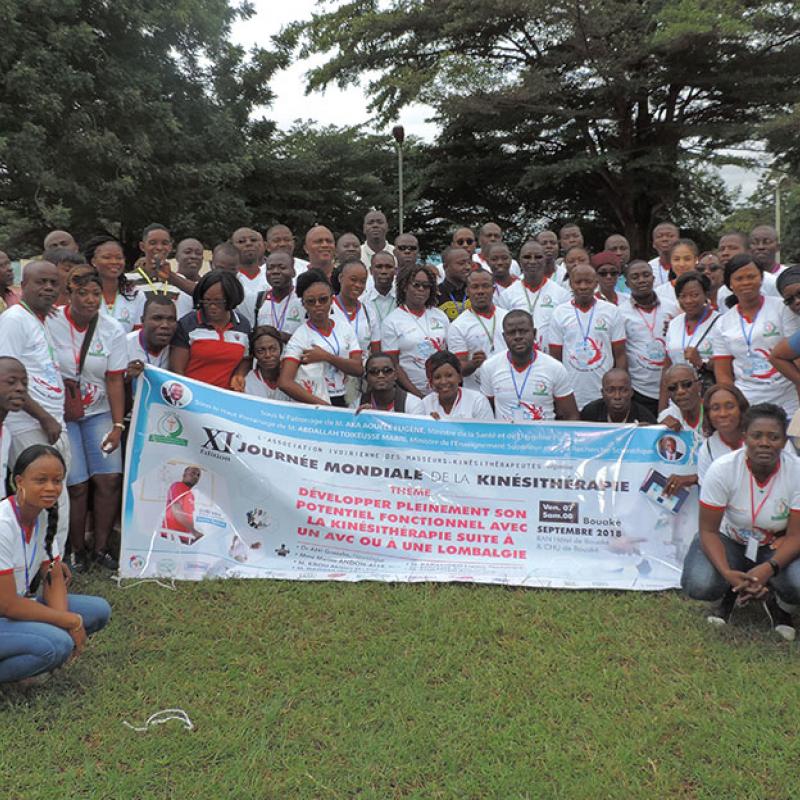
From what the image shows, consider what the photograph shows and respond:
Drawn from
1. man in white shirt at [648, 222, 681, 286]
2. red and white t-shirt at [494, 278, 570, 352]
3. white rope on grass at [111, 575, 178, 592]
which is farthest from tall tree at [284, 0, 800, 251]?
white rope on grass at [111, 575, 178, 592]

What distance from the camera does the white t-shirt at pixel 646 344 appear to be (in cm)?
675

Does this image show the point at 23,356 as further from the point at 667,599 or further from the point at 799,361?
the point at 799,361

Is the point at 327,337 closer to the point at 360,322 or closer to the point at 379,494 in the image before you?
the point at 360,322

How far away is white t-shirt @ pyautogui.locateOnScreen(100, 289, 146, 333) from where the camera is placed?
627 centimetres

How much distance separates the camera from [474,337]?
680 centimetres

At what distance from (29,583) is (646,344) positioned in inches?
193

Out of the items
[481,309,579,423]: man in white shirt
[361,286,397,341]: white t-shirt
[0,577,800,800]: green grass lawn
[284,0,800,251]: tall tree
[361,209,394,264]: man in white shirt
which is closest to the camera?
[0,577,800,800]: green grass lawn

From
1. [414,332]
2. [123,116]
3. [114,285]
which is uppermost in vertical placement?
[123,116]

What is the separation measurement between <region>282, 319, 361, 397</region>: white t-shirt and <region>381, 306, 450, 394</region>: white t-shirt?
0.46m

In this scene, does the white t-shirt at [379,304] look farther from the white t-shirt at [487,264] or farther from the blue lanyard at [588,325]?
the blue lanyard at [588,325]

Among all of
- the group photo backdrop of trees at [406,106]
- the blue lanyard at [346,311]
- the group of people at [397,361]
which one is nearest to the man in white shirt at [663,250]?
the group of people at [397,361]

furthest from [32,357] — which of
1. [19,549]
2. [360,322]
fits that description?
[360,322]

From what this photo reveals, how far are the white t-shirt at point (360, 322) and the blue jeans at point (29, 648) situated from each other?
3.29 meters

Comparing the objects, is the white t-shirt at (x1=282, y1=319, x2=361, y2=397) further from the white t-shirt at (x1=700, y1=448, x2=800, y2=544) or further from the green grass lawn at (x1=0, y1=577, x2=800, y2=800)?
the white t-shirt at (x1=700, y1=448, x2=800, y2=544)
